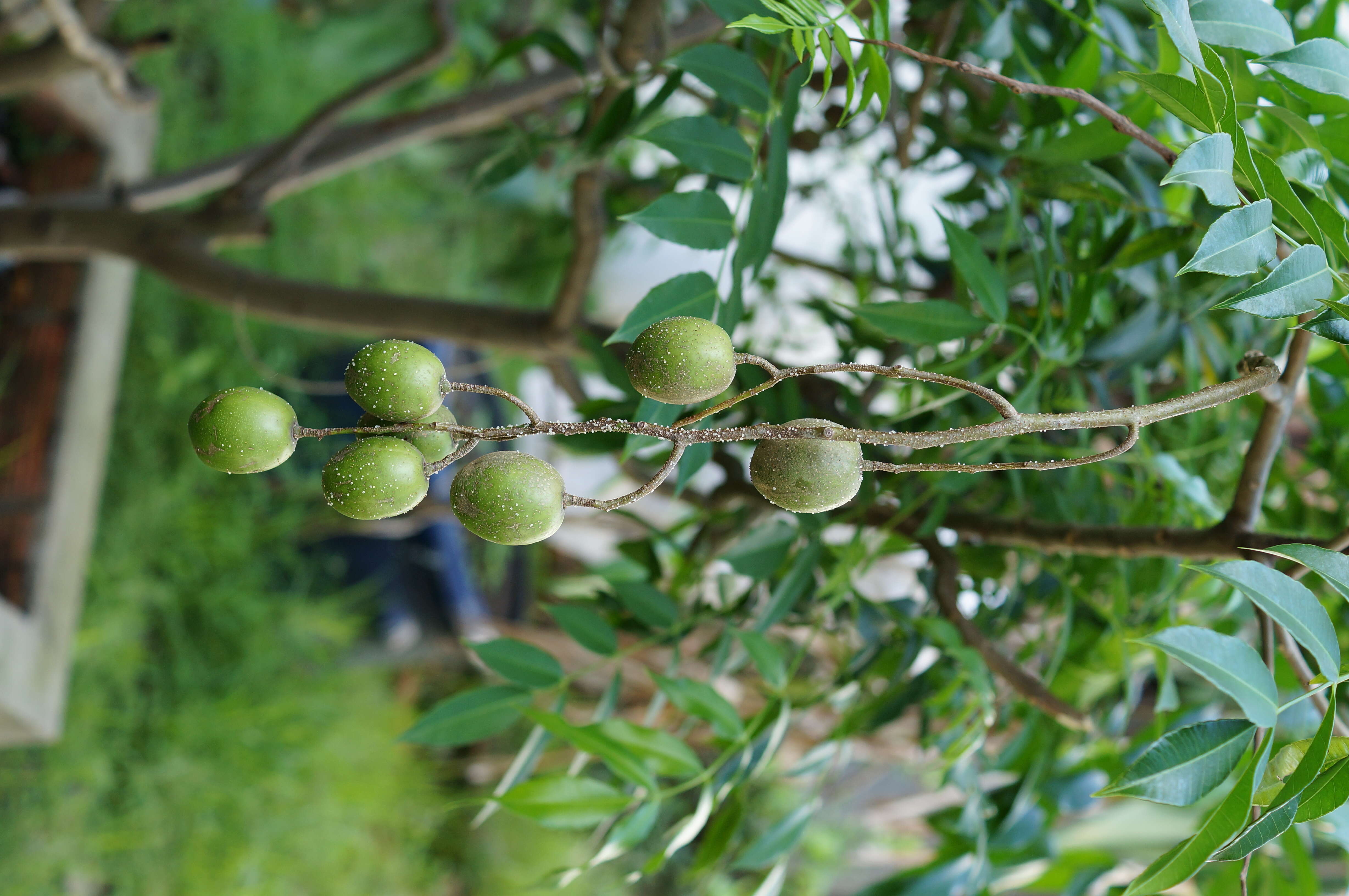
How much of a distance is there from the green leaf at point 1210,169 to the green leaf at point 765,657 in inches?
11.3

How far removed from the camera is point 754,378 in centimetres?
50

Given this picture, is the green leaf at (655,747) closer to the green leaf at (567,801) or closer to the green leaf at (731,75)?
the green leaf at (567,801)

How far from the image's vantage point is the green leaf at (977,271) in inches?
16.1

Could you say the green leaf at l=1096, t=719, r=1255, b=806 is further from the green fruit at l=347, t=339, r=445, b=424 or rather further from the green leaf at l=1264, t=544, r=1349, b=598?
the green fruit at l=347, t=339, r=445, b=424

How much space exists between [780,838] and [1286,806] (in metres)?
0.34

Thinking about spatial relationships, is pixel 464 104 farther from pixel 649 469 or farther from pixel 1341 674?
pixel 1341 674

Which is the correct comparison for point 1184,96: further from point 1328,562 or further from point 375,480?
point 375,480

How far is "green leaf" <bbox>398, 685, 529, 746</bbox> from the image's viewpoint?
49 cm

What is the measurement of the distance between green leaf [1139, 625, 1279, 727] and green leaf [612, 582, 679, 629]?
1.00 feet

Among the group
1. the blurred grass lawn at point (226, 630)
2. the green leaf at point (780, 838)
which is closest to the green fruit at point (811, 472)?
the green leaf at point (780, 838)

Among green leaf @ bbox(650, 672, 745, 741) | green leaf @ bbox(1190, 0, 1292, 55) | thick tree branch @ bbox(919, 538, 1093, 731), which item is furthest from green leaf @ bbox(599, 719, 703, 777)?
green leaf @ bbox(1190, 0, 1292, 55)

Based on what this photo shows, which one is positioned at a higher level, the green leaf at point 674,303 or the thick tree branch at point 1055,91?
the thick tree branch at point 1055,91

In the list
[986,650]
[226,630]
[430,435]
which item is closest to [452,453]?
[430,435]

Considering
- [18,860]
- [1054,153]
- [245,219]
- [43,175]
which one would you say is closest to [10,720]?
[18,860]
